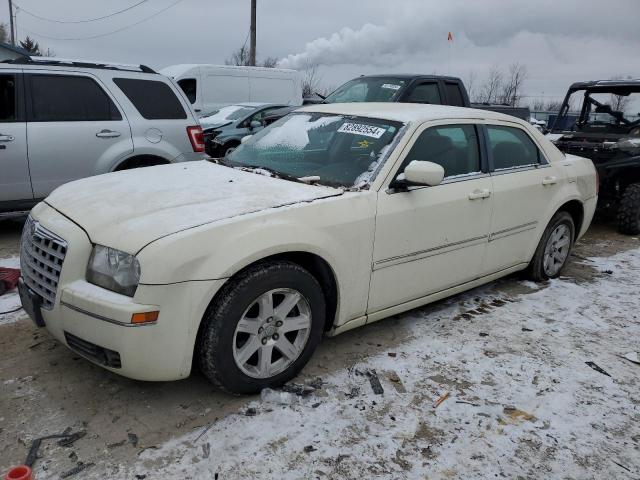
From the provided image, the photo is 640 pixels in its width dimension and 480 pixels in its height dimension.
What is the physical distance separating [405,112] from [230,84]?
12.8m

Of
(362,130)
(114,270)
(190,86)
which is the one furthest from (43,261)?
(190,86)

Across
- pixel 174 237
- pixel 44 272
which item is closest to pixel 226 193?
pixel 174 237

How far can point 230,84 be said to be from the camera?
15.8 metres

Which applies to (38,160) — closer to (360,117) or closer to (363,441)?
(360,117)

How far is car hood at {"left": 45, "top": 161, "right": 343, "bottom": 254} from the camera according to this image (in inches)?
105

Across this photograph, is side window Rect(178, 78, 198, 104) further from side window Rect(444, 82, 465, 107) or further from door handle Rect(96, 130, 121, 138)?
door handle Rect(96, 130, 121, 138)

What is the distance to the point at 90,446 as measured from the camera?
2529 millimetres

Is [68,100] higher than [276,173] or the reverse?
higher

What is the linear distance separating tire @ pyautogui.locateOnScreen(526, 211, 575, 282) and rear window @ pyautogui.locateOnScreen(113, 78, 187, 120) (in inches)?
167

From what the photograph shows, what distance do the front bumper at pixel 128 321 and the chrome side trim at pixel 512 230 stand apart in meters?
2.42

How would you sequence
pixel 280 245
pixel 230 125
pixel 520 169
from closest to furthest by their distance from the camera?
1. pixel 280 245
2. pixel 520 169
3. pixel 230 125

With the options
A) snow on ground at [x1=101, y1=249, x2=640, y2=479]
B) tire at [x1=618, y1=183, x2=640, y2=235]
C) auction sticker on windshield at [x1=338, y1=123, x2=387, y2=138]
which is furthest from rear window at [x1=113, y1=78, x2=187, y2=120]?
tire at [x1=618, y1=183, x2=640, y2=235]

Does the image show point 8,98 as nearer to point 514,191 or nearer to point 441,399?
point 514,191

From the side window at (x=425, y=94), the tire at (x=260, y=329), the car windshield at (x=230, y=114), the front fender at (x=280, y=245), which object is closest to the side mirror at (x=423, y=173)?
the front fender at (x=280, y=245)
